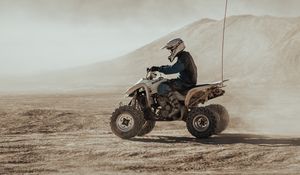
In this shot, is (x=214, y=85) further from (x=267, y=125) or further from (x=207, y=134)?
(x=267, y=125)

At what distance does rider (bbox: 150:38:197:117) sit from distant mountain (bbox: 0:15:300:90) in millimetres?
55880

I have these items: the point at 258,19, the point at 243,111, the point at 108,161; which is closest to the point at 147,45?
the point at 258,19

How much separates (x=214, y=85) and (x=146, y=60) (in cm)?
9743

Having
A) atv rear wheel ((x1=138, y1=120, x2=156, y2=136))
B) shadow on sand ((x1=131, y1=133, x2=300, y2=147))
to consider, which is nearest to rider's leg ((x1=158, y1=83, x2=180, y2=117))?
shadow on sand ((x1=131, y1=133, x2=300, y2=147))

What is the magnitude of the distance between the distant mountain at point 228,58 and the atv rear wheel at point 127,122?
182ft

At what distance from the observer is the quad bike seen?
11.9 m

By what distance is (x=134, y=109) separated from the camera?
12227 millimetres

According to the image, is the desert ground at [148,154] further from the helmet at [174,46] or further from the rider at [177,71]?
the helmet at [174,46]

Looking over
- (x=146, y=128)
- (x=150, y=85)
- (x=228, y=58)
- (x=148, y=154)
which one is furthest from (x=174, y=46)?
(x=228, y=58)

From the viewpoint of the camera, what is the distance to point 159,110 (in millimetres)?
12359

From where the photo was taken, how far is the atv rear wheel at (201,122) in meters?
11.8

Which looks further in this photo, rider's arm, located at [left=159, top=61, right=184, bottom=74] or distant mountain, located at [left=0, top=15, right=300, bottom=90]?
distant mountain, located at [left=0, top=15, right=300, bottom=90]

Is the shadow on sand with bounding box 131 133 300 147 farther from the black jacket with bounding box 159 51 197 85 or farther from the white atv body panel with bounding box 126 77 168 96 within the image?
the black jacket with bounding box 159 51 197 85

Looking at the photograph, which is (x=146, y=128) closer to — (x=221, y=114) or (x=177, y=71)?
(x=221, y=114)
